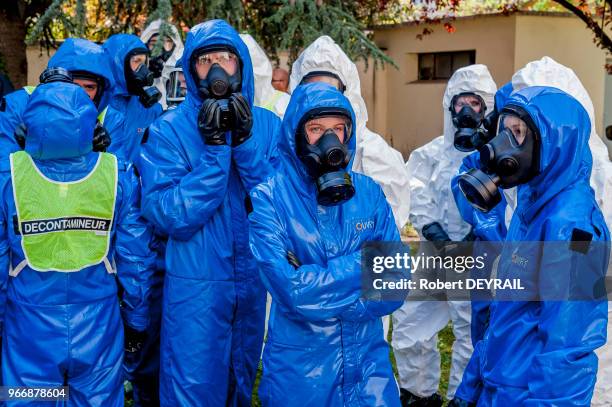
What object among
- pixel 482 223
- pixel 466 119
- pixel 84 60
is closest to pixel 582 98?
pixel 466 119

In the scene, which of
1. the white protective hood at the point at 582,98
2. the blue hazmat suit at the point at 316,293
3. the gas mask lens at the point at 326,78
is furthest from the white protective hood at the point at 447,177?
the blue hazmat suit at the point at 316,293

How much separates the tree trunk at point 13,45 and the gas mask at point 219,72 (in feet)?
18.2

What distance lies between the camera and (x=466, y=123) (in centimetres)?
443

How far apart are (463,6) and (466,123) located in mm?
8110

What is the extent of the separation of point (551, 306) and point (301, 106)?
1.13 metres

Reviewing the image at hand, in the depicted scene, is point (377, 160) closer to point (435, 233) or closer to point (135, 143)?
point (435, 233)

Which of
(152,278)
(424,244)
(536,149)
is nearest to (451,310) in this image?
(424,244)

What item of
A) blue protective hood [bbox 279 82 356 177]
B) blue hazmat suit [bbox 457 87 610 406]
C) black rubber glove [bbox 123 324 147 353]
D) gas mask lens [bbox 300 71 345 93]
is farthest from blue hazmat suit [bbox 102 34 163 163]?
blue hazmat suit [bbox 457 87 610 406]

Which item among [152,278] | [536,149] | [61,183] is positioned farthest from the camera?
[152,278]

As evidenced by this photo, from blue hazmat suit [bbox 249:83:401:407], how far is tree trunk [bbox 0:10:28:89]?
6383mm

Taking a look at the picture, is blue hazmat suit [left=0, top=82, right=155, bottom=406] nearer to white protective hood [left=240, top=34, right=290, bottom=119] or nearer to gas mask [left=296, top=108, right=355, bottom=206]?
gas mask [left=296, top=108, right=355, bottom=206]

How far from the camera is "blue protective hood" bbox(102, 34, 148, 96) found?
5.21 meters

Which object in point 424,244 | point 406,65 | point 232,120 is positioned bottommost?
point 424,244

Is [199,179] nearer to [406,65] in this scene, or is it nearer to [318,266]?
[318,266]
